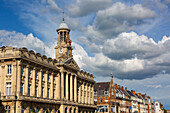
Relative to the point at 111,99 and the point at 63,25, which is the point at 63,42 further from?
the point at 111,99

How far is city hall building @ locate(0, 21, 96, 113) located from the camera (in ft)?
180

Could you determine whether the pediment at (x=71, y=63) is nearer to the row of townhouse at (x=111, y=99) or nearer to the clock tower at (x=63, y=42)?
the clock tower at (x=63, y=42)

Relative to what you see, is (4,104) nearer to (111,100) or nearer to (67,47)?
(67,47)

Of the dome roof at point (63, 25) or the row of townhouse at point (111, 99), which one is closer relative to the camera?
the dome roof at point (63, 25)

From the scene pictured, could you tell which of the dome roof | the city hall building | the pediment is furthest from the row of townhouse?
the dome roof

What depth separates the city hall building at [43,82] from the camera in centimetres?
5491

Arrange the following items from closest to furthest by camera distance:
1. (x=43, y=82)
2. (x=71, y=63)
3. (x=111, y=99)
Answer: (x=43, y=82)
(x=71, y=63)
(x=111, y=99)

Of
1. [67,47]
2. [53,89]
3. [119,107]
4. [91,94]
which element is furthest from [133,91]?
[53,89]

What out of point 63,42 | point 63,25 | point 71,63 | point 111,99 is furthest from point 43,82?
point 111,99

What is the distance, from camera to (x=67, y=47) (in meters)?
83.2

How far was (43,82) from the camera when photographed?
6488 cm

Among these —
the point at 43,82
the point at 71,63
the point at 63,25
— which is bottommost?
the point at 43,82

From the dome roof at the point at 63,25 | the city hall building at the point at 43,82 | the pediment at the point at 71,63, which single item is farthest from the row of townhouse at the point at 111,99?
the dome roof at the point at 63,25

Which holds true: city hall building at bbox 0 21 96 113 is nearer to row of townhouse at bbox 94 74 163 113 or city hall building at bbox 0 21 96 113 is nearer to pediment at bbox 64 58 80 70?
pediment at bbox 64 58 80 70
